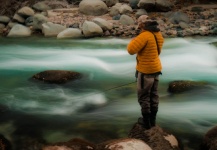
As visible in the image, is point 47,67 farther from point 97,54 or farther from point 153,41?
point 153,41

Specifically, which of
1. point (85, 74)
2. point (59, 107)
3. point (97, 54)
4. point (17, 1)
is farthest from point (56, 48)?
point (17, 1)

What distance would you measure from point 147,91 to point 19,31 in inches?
544

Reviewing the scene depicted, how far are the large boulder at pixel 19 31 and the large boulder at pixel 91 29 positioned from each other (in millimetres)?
3148

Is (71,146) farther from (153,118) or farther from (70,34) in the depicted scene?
(70,34)

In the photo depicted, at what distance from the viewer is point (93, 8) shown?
19984mm

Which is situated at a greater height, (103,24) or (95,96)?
(103,24)

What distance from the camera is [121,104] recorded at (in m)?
8.38

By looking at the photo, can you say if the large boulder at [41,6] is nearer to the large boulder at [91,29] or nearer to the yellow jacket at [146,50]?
the large boulder at [91,29]

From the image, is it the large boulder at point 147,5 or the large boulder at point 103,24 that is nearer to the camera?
the large boulder at point 103,24

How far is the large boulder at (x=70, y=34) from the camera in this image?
1698cm

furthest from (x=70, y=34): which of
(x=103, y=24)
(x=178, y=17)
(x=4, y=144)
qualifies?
(x=4, y=144)

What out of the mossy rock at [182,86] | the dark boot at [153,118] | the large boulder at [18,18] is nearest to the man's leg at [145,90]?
the dark boot at [153,118]

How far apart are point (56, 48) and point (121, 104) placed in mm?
7527

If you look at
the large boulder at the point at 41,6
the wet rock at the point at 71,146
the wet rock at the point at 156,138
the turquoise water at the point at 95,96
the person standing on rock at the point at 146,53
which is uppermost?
the person standing on rock at the point at 146,53
